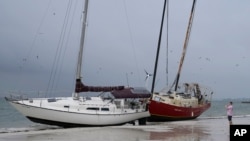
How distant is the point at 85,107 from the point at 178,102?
44.5 feet

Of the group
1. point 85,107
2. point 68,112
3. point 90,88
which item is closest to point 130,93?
point 90,88

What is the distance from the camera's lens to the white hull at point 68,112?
2809 centimetres

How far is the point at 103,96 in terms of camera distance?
107 ft

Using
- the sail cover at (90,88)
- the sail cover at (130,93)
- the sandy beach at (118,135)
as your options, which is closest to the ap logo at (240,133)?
the sandy beach at (118,135)

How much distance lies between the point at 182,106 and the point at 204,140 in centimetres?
1994

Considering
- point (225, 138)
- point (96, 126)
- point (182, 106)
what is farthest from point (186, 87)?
point (225, 138)

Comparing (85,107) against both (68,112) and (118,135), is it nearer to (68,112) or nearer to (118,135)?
(68,112)

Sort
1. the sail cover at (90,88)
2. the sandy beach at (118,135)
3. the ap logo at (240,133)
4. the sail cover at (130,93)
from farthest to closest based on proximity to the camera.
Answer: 1. the sail cover at (130,93)
2. the sail cover at (90,88)
3. the sandy beach at (118,135)
4. the ap logo at (240,133)

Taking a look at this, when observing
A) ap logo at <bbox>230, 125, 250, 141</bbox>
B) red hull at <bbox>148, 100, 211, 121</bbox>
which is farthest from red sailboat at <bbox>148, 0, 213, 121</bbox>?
ap logo at <bbox>230, 125, 250, 141</bbox>

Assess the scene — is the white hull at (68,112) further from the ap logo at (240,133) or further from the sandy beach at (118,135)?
the ap logo at (240,133)

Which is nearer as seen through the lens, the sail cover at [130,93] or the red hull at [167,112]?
the sail cover at [130,93]

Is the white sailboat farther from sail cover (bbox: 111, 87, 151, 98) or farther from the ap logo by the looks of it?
the ap logo

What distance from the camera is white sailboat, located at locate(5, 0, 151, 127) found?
28.2m

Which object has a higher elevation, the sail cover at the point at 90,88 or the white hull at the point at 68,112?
the sail cover at the point at 90,88
